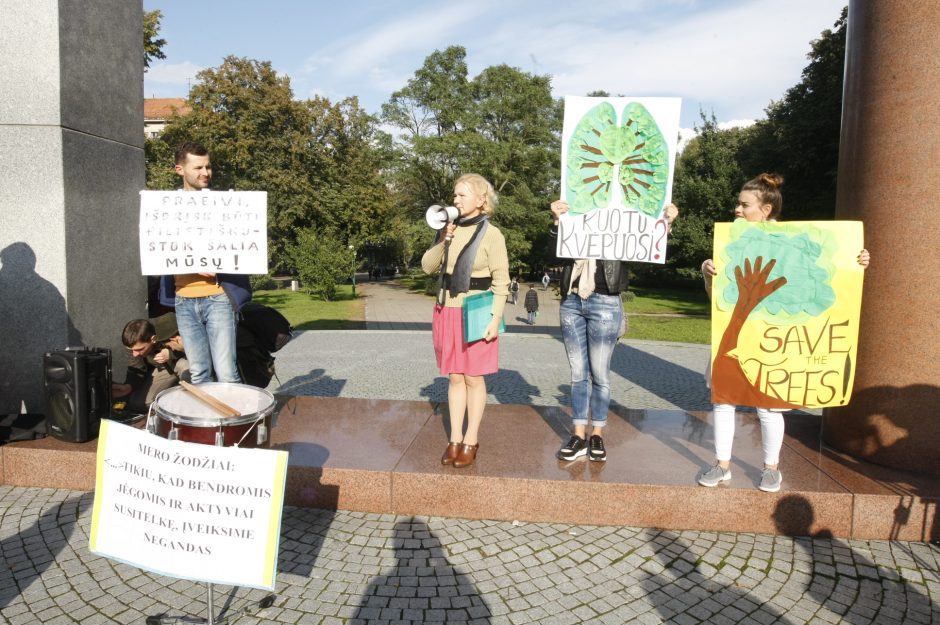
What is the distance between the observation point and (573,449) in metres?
4.63

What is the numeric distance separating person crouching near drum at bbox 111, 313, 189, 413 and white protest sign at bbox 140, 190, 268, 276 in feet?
3.08

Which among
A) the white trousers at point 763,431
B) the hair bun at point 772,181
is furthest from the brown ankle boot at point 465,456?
the hair bun at point 772,181

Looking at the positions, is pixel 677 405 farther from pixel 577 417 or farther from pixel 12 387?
pixel 12 387

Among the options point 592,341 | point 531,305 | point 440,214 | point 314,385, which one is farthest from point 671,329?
point 440,214

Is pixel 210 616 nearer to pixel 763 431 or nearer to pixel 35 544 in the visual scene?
pixel 35 544

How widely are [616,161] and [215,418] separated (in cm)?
309

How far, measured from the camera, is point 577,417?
4738 mm

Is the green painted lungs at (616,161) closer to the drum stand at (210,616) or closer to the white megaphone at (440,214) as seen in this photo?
the white megaphone at (440,214)

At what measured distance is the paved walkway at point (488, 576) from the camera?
317 centimetres

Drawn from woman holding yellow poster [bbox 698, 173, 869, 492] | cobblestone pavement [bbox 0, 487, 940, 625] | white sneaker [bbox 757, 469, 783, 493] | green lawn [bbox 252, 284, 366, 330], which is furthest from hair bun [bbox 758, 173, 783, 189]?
green lawn [bbox 252, 284, 366, 330]

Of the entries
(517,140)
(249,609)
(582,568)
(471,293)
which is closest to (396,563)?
(249,609)

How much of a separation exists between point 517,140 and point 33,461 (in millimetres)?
35489

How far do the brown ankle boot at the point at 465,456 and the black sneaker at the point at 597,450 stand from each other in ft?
2.80

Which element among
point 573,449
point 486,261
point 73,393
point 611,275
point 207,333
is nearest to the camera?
point 486,261
